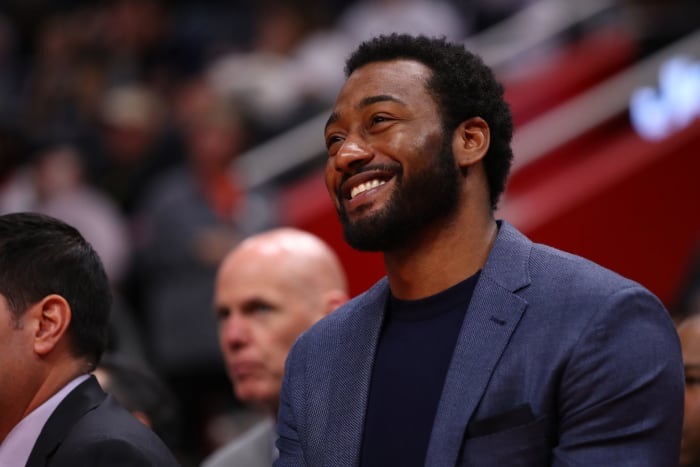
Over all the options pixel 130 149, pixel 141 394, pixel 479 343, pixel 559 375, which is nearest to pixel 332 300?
pixel 141 394

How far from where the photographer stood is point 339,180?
97.2 inches

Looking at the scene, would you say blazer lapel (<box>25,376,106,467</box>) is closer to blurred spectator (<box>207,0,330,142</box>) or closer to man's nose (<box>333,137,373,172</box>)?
man's nose (<box>333,137,373,172</box>)

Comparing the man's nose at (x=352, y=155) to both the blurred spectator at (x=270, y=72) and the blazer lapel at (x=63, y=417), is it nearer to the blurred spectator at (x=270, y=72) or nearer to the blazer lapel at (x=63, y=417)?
the blazer lapel at (x=63, y=417)

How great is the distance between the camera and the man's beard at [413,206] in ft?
7.82

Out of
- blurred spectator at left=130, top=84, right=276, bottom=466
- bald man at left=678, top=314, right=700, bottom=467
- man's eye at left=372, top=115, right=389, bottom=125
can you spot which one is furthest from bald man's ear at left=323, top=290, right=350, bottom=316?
blurred spectator at left=130, top=84, right=276, bottom=466

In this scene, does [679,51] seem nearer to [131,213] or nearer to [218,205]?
[218,205]

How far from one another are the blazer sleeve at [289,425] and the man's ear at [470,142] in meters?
0.57

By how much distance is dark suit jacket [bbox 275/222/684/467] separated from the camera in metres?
2.15

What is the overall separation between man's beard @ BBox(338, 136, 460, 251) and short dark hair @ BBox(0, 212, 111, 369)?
617mm

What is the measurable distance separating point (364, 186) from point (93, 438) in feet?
2.36

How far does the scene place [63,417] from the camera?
100 inches

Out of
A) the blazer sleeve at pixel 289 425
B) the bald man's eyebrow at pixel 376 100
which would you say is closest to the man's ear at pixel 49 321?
the blazer sleeve at pixel 289 425

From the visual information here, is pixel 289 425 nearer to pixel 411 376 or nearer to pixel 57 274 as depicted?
pixel 411 376

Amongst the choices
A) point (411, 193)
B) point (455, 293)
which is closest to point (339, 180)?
point (411, 193)
